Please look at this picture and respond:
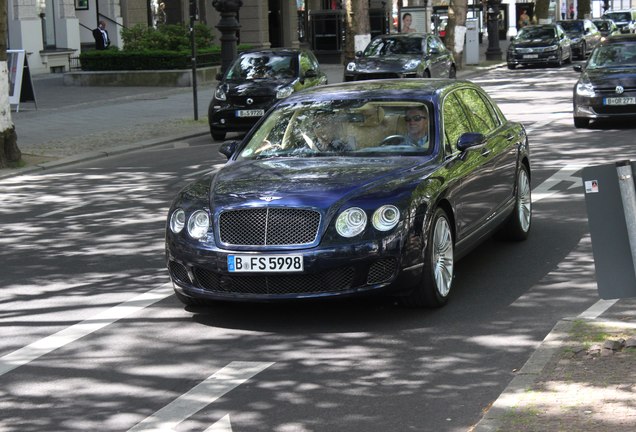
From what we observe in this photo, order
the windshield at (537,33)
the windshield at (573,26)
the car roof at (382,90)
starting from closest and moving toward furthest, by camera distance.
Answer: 1. the car roof at (382,90)
2. the windshield at (537,33)
3. the windshield at (573,26)

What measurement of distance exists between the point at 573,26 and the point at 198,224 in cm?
4332

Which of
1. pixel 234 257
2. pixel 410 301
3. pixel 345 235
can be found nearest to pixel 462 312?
pixel 410 301

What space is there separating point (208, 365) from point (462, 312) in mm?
Result: 1940

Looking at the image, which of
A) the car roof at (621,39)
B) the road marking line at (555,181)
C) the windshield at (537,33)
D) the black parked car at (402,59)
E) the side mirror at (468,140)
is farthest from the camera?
the windshield at (537,33)

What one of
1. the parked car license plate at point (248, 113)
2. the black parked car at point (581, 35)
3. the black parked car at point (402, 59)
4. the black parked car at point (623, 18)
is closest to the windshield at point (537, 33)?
the black parked car at point (581, 35)

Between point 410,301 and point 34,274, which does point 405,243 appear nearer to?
point 410,301

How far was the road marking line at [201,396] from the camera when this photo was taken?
629cm

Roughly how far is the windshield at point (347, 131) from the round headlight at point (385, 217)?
1117 mm

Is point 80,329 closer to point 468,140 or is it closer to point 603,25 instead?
point 468,140

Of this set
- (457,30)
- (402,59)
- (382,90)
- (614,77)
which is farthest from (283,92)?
(457,30)

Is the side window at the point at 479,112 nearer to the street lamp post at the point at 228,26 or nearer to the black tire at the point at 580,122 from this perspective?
the black tire at the point at 580,122

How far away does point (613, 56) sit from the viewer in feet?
72.4

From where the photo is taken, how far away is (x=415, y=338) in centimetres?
784

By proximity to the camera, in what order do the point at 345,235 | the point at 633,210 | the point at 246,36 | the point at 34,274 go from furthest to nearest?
the point at 246,36
the point at 34,274
the point at 345,235
the point at 633,210
